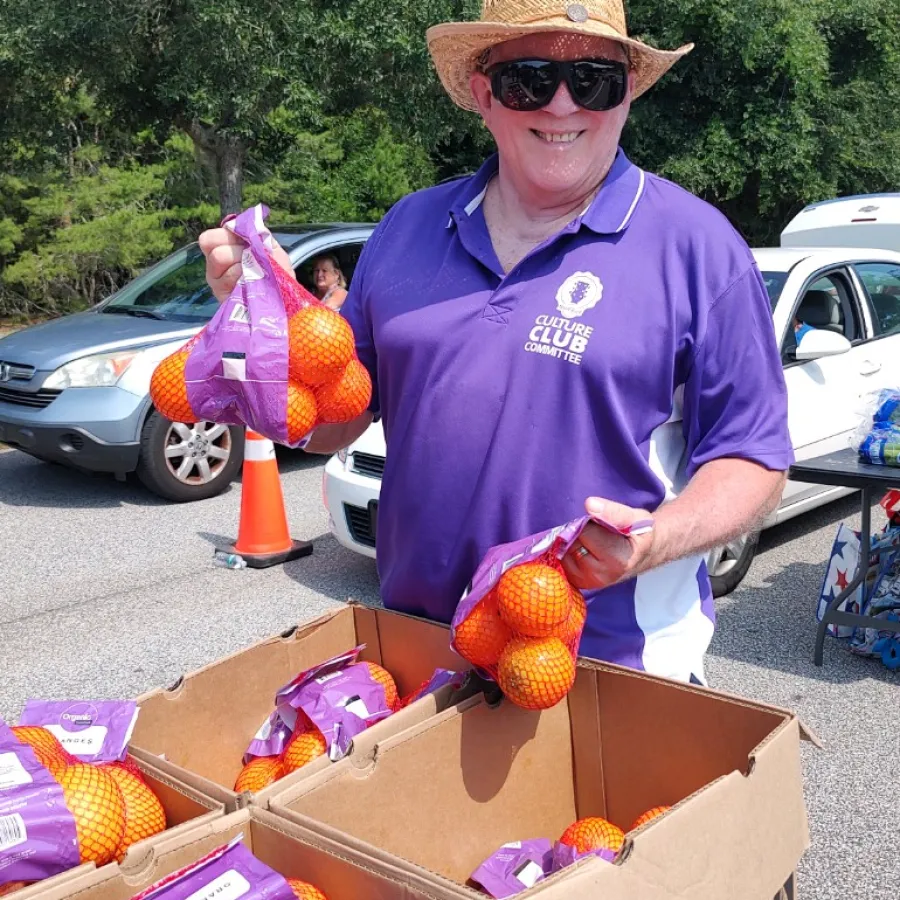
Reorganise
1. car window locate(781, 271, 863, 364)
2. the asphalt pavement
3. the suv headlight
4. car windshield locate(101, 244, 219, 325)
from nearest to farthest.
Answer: the asphalt pavement < car window locate(781, 271, 863, 364) < the suv headlight < car windshield locate(101, 244, 219, 325)

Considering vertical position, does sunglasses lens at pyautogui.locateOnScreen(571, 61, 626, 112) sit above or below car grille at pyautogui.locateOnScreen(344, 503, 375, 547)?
above

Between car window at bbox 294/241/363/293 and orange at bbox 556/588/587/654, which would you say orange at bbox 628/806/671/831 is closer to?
orange at bbox 556/588/587/654

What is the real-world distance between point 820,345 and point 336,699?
4.68 metres

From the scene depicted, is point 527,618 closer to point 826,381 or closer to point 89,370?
point 826,381

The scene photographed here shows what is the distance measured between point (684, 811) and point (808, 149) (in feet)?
69.3

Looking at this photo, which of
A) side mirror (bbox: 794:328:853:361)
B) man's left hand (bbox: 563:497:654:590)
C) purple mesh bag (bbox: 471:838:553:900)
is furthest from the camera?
side mirror (bbox: 794:328:853:361)

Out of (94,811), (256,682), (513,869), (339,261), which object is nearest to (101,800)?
(94,811)

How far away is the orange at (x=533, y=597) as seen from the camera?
5.74 ft

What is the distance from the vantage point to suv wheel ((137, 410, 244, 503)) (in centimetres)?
773

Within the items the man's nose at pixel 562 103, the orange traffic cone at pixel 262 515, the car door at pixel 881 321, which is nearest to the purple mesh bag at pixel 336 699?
the man's nose at pixel 562 103

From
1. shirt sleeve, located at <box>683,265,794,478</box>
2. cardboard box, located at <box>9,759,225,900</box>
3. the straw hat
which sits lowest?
cardboard box, located at <box>9,759,225,900</box>

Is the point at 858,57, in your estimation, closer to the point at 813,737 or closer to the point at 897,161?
the point at 897,161

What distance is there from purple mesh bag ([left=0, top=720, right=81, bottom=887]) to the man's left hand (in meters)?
0.83

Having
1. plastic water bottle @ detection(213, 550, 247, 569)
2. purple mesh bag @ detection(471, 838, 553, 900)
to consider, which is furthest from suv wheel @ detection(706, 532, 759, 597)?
purple mesh bag @ detection(471, 838, 553, 900)
